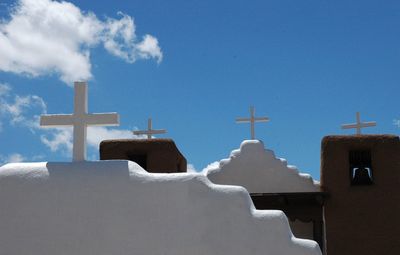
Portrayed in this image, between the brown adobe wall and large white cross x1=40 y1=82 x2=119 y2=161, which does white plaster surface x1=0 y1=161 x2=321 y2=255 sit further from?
the brown adobe wall

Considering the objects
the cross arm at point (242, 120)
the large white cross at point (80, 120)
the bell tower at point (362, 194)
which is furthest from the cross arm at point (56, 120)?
the cross arm at point (242, 120)

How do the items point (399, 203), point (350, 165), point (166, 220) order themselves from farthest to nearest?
point (350, 165) → point (399, 203) → point (166, 220)

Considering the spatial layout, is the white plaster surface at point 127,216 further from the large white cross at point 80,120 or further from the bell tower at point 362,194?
the bell tower at point 362,194

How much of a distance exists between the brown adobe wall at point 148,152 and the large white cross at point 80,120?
648 centimetres

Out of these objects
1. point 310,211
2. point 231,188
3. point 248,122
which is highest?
point 248,122

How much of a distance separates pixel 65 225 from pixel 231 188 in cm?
244

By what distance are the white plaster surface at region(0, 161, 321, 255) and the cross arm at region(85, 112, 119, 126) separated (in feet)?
2.24

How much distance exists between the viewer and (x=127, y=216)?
28.3 ft

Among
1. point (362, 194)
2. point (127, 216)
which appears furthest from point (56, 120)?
point (362, 194)

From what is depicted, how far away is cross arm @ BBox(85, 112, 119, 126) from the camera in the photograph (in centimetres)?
923

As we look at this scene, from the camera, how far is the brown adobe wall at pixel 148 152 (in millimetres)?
15977

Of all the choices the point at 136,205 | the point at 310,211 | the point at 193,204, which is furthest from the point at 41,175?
the point at 310,211

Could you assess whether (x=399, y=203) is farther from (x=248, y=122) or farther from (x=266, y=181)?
(x=248, y=122)

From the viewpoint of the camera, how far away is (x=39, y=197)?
28.9 ft
